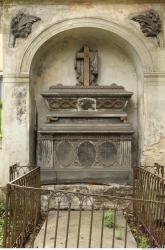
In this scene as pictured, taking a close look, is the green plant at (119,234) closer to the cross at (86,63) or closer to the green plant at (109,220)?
the green plant at (109,220)

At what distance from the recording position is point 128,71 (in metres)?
9.37

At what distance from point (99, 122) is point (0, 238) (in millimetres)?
3551

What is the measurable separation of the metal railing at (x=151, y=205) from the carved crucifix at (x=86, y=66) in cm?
249

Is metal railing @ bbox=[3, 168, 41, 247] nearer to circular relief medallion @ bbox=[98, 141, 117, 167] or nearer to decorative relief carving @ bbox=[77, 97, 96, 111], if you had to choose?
circular relief medallion @ bbox=[98, 141, 117, 167]

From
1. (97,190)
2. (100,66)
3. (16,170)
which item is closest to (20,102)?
(16,170)

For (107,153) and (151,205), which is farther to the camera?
(107,153)

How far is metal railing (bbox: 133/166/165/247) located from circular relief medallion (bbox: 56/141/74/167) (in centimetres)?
151

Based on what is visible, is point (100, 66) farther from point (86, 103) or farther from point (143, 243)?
point (143, 243)

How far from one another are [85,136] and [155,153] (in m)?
1.51

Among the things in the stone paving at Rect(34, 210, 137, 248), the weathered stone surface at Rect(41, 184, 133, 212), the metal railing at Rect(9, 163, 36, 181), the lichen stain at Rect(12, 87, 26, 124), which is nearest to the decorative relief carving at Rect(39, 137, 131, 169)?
the metal railing at Rect(9, 163, 36, 181)

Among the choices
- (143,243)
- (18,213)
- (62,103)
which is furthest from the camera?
(62,103)

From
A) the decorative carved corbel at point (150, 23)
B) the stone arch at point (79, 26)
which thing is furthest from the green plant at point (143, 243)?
the decorative carved corbel at point (150, 23)

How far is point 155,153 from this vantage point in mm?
8492

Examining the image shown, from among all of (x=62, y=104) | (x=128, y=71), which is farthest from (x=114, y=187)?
(x=128, y=71)
